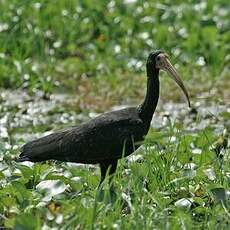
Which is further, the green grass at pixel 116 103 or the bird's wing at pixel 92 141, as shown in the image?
the bird's wing at pixel 92 141

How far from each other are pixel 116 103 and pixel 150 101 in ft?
11.0

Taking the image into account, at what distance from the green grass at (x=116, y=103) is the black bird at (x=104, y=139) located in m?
0.10

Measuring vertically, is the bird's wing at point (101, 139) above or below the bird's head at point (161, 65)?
below

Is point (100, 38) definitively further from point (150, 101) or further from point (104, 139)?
point (104, 139)

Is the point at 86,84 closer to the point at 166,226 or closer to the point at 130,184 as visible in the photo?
the point at 130,184

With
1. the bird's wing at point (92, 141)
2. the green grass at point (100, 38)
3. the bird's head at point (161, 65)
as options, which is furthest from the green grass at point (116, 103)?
the bird's head at point (161, 65)

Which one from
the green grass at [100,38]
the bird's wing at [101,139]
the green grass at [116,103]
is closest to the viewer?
the green grass at [116,103]

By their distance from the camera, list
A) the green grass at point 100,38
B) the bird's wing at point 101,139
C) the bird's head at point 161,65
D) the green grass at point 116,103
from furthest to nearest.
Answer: the green grass at point 100,38 → the bird's head at point 161,65 → the bird's wing at point 101,139 → the green grass at point 116,103

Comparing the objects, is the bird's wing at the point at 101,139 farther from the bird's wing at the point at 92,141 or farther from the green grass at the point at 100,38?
the green grass at the point at 100,38

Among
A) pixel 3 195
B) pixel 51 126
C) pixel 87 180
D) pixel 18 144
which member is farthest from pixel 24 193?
pixel 51 126

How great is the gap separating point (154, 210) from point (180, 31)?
6147mm

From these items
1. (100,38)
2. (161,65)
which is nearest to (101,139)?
(161,65)

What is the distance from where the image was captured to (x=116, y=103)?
10172mm

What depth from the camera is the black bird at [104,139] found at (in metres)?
6.57
